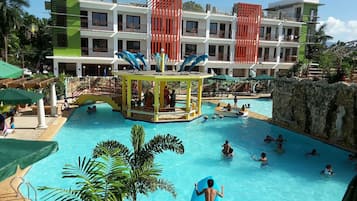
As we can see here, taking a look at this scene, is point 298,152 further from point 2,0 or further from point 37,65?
point 37,65

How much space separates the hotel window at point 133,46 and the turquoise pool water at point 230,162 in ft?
54.1

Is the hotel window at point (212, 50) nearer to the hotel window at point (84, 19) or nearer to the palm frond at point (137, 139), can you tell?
the hotel window at point (84, 19)

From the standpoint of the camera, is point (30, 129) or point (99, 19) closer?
point (30, 129)

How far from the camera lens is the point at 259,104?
27.0 metres

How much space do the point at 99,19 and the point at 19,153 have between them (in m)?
29.6

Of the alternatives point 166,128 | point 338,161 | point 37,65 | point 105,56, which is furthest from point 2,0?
point 338,161

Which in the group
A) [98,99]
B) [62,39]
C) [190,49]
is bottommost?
[98,99]

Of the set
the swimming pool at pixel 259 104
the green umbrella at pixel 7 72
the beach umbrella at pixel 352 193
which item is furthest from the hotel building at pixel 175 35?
the beach umbrella at pixel 352 193

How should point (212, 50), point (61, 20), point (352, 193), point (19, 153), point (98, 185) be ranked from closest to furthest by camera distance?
point (352, 193) → point (19, 153) → point (98, 185) → point (61, 20) → point (212, 50)

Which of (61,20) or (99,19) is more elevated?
(99,19)

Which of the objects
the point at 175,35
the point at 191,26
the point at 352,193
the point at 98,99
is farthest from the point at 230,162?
the point at 191,26

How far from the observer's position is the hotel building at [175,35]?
29969 mm

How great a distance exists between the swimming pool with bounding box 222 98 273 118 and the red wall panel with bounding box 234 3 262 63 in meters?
10.4

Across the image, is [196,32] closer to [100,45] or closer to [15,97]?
[100,45]
